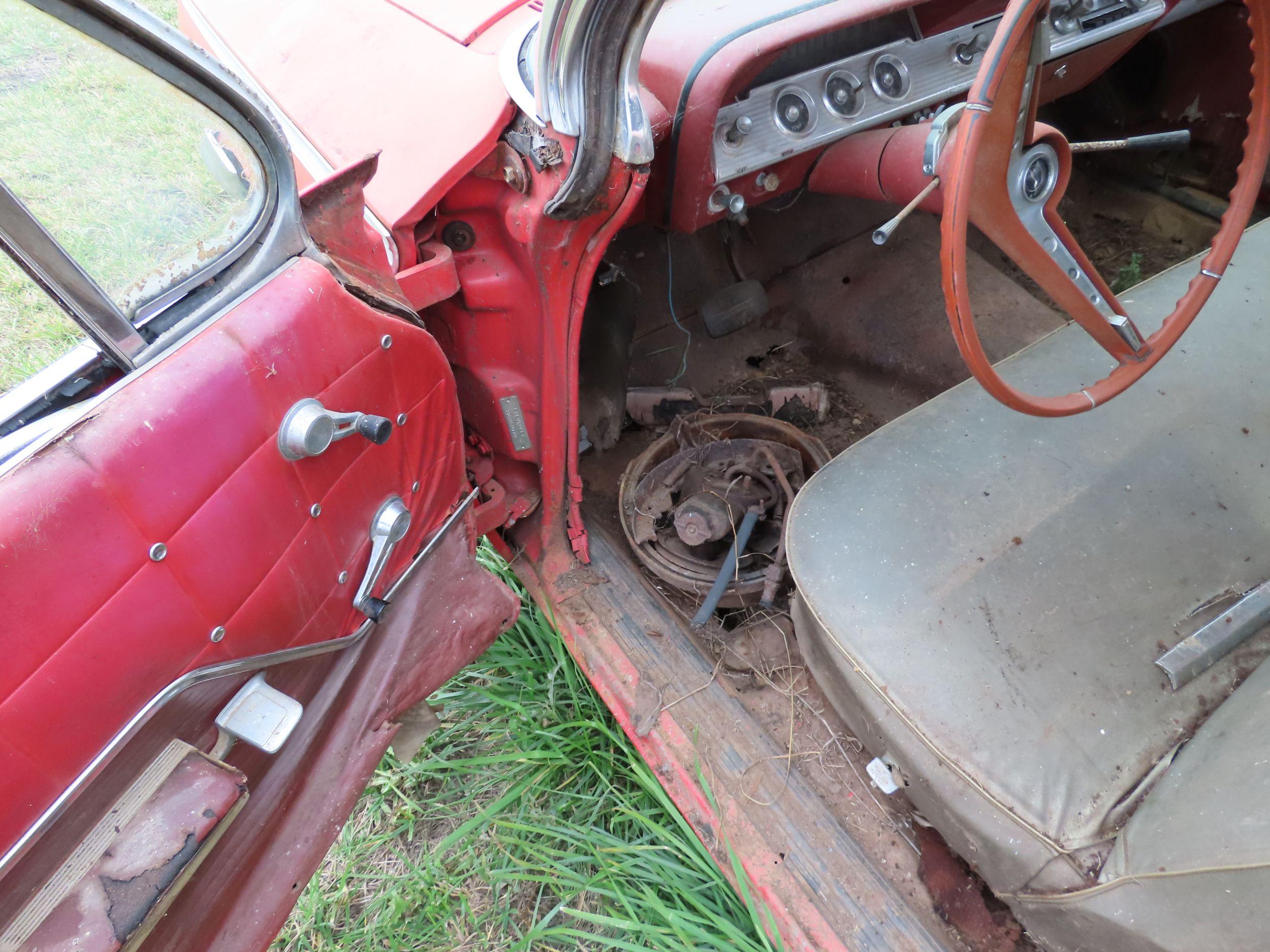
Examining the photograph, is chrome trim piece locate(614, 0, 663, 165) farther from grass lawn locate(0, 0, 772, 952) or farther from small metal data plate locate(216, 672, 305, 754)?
small metal data plate locate(216, 672, 305, 754)

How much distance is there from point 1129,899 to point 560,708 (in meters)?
1.30

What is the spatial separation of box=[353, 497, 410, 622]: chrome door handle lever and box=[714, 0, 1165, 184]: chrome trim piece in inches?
36.5

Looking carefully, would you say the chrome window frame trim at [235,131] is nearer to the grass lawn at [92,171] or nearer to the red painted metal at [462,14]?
the grass lawn at [92,171]

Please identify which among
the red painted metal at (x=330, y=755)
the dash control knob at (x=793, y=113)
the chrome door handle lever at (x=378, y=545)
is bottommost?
the red painted metal at (x=330, y=755)

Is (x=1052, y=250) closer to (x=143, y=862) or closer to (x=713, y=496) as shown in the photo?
(x=713, y=496)

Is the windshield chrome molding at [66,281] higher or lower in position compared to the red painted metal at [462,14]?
lower

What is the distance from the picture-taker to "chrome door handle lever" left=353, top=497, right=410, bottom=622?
3.89ft

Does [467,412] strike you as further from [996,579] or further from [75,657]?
[996,579]

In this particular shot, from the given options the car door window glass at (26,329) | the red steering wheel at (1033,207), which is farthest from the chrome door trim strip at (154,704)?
the red steering wheel at (1033,207)

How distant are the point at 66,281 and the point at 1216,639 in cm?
163

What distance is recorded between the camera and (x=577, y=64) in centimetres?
110

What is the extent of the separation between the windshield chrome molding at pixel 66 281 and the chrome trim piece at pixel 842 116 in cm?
109

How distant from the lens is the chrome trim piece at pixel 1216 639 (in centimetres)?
108

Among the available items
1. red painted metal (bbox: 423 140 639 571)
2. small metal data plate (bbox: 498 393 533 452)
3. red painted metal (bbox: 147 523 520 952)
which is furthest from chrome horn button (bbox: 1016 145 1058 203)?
red painted metal (bbox: 147 523 520 952)
